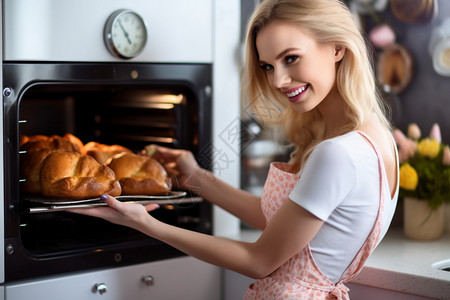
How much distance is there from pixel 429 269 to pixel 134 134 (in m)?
0.96

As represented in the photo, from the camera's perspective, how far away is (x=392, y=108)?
212 cm

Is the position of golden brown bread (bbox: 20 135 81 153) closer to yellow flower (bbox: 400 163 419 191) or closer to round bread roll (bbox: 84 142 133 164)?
round bread roll (bbox: 84 142 133 164)

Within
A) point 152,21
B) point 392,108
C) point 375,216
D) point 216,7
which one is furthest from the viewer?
point 392,108

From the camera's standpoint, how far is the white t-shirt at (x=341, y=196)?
1.27 metres

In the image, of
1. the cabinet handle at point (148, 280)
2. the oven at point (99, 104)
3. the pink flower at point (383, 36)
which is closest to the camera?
the oven at point (99, 104)

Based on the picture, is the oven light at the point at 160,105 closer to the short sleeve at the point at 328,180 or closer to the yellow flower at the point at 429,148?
the short sleeve at the point at 328,180

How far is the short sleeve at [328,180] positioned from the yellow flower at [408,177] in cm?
67

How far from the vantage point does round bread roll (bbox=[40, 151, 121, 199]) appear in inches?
57.2

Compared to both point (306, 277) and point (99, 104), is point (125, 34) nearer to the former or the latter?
point (99, 104)

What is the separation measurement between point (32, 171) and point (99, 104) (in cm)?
51

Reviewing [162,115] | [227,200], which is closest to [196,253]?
[227,200]

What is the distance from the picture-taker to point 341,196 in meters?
1.28

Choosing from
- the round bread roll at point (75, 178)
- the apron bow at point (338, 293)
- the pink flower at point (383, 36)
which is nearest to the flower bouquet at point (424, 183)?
the pink flower at point (383, 36)

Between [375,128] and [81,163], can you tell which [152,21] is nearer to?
[81,163]
